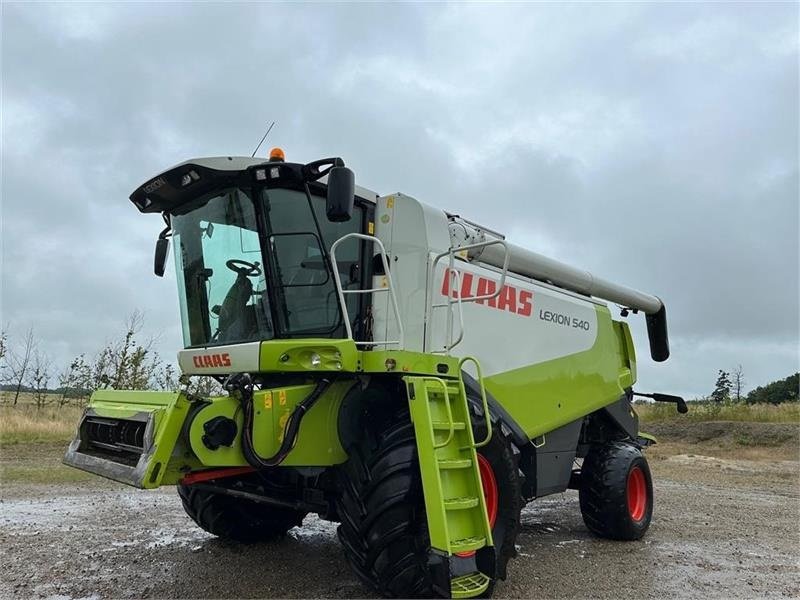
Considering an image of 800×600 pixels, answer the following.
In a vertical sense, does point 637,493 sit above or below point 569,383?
below

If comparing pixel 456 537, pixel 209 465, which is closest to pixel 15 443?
pixel 209 465

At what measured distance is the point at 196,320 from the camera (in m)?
4.80

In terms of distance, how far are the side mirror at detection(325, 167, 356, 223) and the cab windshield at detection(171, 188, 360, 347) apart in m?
0.59

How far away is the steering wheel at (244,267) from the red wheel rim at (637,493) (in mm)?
4381

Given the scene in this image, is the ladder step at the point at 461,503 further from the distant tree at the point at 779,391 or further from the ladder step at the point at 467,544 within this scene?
the distant tree at the point at 779,391

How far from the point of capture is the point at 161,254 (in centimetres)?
525

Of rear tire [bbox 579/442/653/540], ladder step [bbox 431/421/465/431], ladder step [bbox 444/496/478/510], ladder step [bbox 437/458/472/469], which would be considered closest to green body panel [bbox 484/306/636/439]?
rear tire [bbox 579/442/653/540]

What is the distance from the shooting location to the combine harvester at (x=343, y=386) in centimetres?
377

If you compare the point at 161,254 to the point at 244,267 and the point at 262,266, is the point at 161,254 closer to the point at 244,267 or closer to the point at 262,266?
the point at 244,267

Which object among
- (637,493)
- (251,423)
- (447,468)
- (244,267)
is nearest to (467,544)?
(447,468)

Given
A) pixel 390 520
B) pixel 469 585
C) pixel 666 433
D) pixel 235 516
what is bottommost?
pixel 469 585

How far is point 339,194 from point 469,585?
239 cm

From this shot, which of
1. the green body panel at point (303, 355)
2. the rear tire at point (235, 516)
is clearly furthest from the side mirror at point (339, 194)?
the rear tire at point (235, 516)

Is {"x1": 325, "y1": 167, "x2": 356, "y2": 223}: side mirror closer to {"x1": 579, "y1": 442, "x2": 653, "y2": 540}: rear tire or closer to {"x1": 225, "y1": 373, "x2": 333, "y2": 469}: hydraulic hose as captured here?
{"x1": 225, "y1": 373, "x2": 333, "y2": 469}: hydraulic hose
